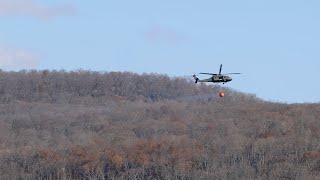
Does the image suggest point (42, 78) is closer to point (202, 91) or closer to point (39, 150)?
point (202, 91)

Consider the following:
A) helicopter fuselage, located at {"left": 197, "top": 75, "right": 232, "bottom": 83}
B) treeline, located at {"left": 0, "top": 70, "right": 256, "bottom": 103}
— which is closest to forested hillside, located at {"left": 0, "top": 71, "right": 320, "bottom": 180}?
treeline, located at {"left": 0, "top": 70, "right": 256, "bottom": 103}

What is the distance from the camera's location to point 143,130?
99938 millimetres

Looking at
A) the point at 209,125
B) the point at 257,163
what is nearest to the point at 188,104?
the point at 209,125

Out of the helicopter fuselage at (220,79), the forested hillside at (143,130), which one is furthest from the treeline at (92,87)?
the helicopter fuselage at (220,79)

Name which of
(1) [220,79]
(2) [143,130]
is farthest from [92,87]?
(1) [220,79]

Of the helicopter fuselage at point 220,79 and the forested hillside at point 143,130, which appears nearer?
the helicopter fuselage at point 220,79

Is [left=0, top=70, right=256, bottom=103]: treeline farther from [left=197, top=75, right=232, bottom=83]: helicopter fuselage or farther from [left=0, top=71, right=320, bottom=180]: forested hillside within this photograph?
[left=197, top=75, right=232, bottom=83]: helicopter fuselage

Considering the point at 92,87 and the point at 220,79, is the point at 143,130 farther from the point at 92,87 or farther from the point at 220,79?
the point at 220,79

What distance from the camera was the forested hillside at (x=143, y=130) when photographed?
78000 millimetres

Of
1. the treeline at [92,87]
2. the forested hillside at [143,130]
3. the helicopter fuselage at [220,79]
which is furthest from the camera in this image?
the treeline at [92,87]

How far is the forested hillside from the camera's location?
3071 inches

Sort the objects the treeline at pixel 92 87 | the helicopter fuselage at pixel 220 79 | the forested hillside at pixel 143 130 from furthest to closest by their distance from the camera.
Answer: the treeline at pixel 92 87
the forested hillside at pixel 143 130
the helicopter fuselage at pixel 220 79

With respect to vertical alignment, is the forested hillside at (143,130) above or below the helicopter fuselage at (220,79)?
below

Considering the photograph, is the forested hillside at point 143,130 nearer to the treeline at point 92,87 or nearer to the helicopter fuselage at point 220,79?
the treeline at point 92,87
